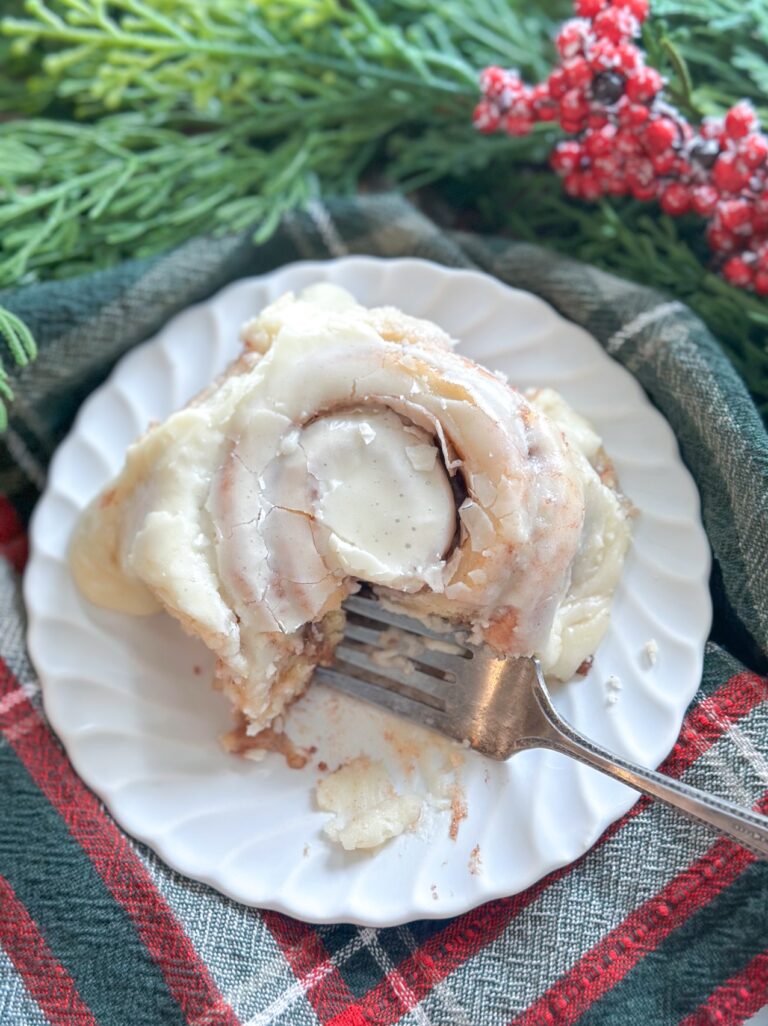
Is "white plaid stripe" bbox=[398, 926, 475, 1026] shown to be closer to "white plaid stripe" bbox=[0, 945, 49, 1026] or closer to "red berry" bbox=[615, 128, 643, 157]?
"white plaid stripe" bbox=[0, 945, 49, 1026]

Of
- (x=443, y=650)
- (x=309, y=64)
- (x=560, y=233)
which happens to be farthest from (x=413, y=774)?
(x=309, y=64)

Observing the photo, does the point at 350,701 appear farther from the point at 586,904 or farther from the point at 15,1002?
the point at 15,1002

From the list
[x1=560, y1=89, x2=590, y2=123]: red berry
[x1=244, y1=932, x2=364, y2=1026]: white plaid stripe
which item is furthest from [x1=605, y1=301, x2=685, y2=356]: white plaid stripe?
[x1=244, y1=932, x2=364, y2=1026]: white plaid stripe

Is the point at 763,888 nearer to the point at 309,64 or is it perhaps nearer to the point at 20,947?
the point at 20,947

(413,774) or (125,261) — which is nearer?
(413,774)

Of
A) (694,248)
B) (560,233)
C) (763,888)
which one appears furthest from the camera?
(560,233)

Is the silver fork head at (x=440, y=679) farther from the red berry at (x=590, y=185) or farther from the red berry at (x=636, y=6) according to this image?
the red berry at (x=636, y=6)

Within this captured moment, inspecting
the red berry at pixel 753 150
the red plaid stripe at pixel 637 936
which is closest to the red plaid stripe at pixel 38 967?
the red plaid stripe at pixel 637 936
